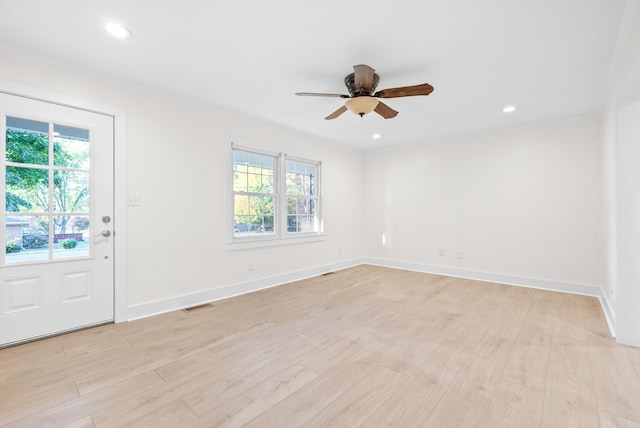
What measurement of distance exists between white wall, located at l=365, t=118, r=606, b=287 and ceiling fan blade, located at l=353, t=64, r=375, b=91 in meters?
3.03

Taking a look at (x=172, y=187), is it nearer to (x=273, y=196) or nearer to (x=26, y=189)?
(x=26, y=189)

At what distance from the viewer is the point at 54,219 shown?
2.56 m

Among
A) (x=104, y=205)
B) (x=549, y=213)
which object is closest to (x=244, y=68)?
(x=104, y=205)

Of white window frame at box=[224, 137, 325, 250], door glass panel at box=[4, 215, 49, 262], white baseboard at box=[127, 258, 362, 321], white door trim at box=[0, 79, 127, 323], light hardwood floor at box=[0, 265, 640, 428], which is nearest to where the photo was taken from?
light hardwood floor at box=[0, 265, 640, 428]

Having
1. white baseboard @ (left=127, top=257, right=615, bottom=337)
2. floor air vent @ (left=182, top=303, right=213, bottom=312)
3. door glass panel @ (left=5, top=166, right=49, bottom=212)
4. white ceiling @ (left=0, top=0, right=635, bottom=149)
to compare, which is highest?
white ceiling @ (left=0, top=0, right=635, bottom=149)

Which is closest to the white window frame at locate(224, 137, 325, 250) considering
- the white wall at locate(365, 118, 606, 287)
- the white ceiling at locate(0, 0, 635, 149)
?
the white ceiling at locate(0, 0, 635, 149)

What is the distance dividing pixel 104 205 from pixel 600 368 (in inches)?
172

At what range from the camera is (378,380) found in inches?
75.6

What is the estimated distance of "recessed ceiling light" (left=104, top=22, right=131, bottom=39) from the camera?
81.1 inches

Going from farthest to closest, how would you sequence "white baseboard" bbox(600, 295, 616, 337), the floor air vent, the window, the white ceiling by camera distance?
the window → the floor air vent → "white baseboard" bbox(600, 295, 616, 337) → the white ceiling

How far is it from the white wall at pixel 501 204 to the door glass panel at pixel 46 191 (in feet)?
15.4

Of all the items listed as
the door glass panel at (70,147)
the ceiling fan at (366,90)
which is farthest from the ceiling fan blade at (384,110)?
the door glass panel at (70,147)

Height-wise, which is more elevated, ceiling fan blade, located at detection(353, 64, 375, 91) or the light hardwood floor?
ceiling fan blade, located at detection(353, 64, 375, 91)

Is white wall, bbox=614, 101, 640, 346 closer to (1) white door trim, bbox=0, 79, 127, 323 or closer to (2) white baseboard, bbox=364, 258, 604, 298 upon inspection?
(2) white baseboard, bbox=364, 258, 604, 298
